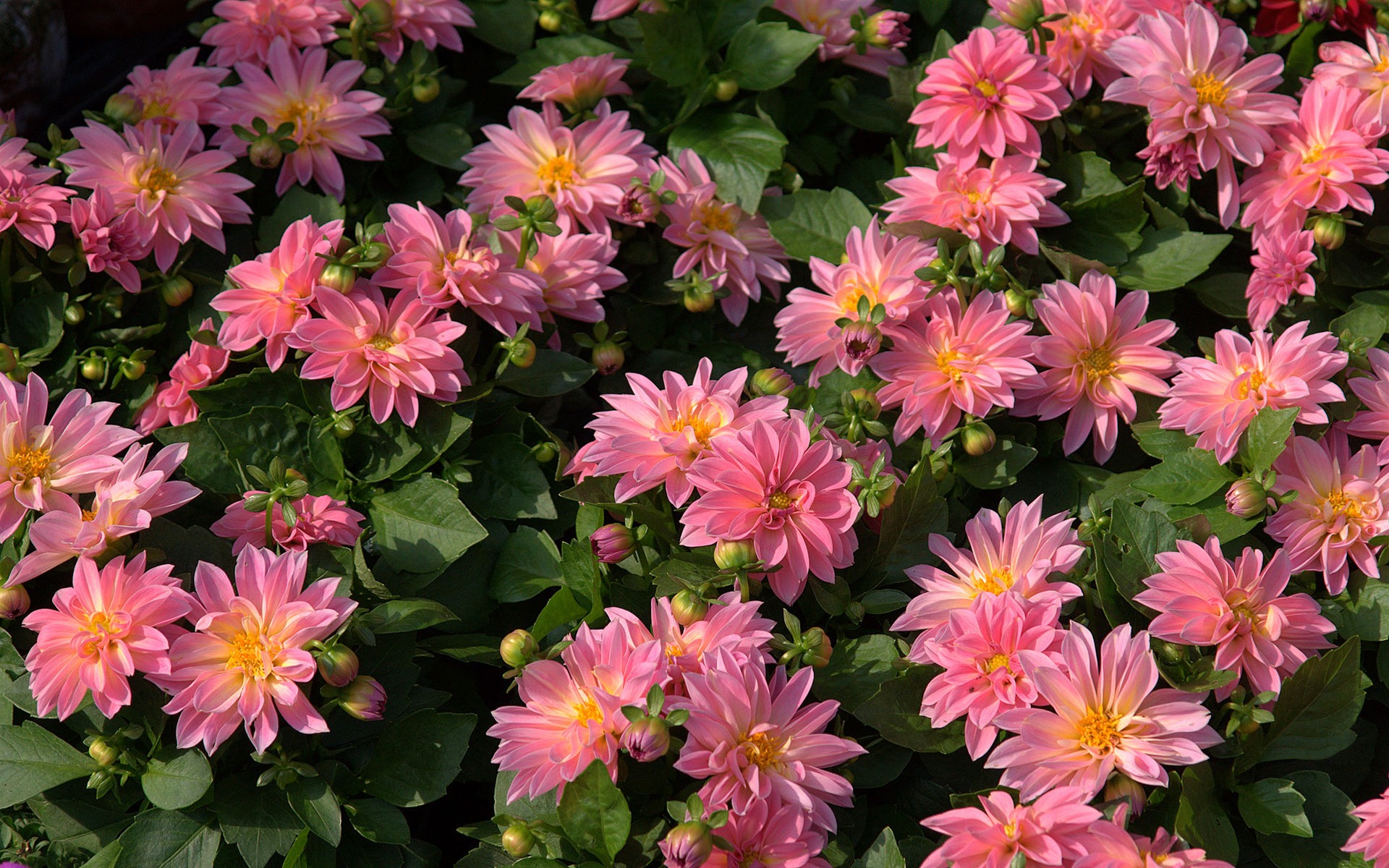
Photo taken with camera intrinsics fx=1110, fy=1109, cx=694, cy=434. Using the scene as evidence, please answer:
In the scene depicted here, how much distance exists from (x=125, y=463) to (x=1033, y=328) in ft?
4.30

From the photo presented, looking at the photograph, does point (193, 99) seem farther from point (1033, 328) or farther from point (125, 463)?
point (1033, 328)

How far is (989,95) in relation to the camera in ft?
5.78

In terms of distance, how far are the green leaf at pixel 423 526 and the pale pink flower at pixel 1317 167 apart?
1.30m

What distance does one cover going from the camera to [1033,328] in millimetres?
1760

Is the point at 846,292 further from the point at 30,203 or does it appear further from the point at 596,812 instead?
the point at 30,203

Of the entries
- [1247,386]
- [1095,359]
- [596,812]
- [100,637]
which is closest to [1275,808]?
[1247,386]

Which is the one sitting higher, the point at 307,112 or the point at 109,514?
the point at 307,112

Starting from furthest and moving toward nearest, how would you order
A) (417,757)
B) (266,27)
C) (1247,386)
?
(266,27)
(1247,386)
(417,757)

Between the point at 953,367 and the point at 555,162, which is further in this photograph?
the point at 555,162

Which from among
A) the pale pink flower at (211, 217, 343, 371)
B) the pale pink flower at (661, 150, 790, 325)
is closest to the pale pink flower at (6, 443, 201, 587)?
the pale pink flower at (211, 217, 343, 371)

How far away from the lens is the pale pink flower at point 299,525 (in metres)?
1.43

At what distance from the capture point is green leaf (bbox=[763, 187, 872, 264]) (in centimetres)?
187

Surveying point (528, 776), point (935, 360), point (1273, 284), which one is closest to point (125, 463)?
point (528, 776)

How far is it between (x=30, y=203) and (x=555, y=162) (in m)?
0.77
